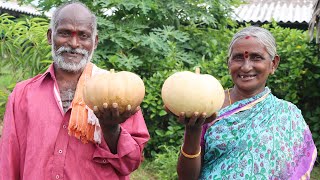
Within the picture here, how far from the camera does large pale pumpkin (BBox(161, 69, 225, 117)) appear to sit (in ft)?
6.20

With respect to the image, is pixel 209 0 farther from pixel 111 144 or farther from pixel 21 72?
pixel 111 144

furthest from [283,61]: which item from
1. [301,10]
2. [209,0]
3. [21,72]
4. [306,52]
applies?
[301,10]

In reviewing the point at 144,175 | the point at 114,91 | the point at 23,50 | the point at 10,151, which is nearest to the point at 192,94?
the point at 114,91

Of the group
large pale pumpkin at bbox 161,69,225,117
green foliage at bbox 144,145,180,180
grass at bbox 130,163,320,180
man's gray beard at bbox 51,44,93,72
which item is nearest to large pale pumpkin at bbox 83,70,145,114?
large pale pumpkin at bbox 161,69,225,117

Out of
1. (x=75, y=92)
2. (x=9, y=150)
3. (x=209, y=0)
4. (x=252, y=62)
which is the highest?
(x=209, y=0)

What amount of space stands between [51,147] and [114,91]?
1.50 feet

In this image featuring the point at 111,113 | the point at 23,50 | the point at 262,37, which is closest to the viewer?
the point at 111,113

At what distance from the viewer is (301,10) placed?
1084 cm

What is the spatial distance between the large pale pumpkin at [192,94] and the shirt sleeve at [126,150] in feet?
0.82

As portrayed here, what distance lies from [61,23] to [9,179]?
822 mm

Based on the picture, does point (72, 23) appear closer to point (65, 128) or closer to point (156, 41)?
point (65, 128)

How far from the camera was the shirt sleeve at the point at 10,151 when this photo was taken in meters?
2.13

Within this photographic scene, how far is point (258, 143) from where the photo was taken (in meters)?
2.02

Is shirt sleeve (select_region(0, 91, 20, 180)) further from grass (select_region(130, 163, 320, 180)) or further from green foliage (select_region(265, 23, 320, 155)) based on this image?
green foliage (select_region(265, 23, 320, 155))
